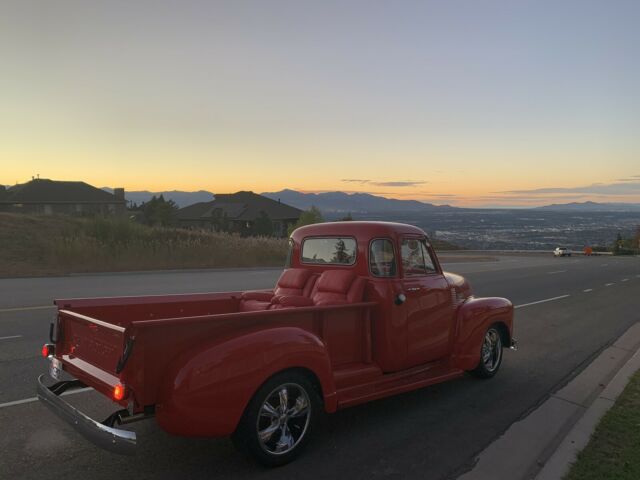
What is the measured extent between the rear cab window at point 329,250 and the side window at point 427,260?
2.78 feet

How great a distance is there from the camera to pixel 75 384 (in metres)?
4.29

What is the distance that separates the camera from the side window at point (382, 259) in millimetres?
5254

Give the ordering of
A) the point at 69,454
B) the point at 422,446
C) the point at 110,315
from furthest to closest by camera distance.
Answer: the point at 110,315 → the point at 422,446 → the point at 69,454

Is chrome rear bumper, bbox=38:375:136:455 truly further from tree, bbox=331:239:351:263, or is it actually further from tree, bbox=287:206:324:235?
tree, bbox=287:206:324:235

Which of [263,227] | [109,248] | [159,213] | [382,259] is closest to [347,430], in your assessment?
[382,259]

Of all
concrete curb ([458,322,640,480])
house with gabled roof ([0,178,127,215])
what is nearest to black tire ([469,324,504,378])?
concrete curb ([458,322,640,480])

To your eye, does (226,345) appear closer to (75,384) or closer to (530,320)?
(75,384)

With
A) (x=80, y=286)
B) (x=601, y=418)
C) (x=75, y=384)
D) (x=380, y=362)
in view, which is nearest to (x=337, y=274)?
(x=380, y=362)

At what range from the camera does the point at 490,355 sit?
6.55m

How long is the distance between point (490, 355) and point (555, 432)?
5.69 ft

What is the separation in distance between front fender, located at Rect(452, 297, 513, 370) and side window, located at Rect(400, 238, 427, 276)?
760 millimetres

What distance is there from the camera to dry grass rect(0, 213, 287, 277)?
20812 mm

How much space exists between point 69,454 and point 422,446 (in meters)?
2.79

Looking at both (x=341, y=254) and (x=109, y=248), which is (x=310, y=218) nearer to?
(x=109, y=248)
